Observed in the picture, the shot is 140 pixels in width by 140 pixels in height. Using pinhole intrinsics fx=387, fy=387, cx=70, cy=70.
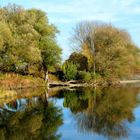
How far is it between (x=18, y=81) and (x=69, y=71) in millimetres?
11132

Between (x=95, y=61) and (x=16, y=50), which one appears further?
(x=95, y=61)

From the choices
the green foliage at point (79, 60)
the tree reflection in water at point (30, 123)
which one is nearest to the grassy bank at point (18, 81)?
the green foliage at point (79, 60)

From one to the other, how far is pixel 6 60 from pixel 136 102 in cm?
2561

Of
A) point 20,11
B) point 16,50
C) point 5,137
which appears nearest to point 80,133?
point 5,137

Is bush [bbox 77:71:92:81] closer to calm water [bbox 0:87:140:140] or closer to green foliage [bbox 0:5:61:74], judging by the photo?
green foliage [bbox 0:5:61:74]

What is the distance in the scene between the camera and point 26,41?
179 feet

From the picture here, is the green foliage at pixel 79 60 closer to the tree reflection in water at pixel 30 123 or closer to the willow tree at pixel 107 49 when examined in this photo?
the willow tree at pixel 107 49

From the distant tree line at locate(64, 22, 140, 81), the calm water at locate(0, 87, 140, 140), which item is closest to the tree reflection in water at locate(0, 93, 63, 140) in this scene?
the calm water at locate(0, 87, 140, 140)

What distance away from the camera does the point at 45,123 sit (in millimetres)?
22656

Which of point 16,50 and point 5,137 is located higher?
point 16,50

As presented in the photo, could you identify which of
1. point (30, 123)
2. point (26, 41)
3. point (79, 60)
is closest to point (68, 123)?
point (30, 123)

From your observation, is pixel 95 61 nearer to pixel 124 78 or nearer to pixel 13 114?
pixel 124 78

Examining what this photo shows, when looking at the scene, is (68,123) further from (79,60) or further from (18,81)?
(79,60)

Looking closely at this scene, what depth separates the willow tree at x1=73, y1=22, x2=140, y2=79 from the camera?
68938mm
